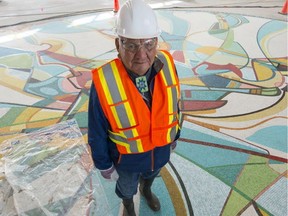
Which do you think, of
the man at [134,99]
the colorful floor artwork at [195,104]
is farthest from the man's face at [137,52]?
the colorful floor artwork at [195,104]

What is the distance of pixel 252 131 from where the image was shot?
2.09 m

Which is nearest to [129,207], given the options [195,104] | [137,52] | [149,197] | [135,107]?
[149,197]

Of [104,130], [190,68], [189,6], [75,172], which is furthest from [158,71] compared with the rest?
[189,6]

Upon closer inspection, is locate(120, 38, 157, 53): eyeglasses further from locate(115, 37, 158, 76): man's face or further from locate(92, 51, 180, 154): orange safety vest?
locate(92, 51, 180, 154): orange safety vest

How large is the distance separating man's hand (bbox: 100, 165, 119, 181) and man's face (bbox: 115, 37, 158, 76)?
1.70ft

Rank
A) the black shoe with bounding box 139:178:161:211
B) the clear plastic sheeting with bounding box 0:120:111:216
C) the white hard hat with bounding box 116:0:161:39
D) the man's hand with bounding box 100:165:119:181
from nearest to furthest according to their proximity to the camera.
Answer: the white hard hat with bounding box 116:0:161:39
the man's hand with bounding box 100:165:119:181
the clear plastic sheeting with bounding box 0:120:111:216
the black shoe with bounding box 139:178:161:211

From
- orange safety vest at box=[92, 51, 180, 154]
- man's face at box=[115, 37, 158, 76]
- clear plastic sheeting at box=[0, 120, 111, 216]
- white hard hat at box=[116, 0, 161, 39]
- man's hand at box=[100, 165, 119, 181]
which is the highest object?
white hard hat at box=[116, 0, 161, 39]

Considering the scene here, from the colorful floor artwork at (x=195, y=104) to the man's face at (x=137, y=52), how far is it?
0.89 m

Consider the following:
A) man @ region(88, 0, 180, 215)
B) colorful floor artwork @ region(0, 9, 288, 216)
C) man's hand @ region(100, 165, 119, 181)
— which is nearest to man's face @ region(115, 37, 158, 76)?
man @ region(88, 0, 180, 215)

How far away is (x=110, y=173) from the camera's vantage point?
1.22m

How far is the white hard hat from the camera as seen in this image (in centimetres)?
88

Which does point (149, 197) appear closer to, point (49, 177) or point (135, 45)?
point (49, 177)

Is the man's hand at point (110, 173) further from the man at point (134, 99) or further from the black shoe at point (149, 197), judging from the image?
the black shoe at point (149, 197)

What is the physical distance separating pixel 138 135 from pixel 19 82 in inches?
84.4
